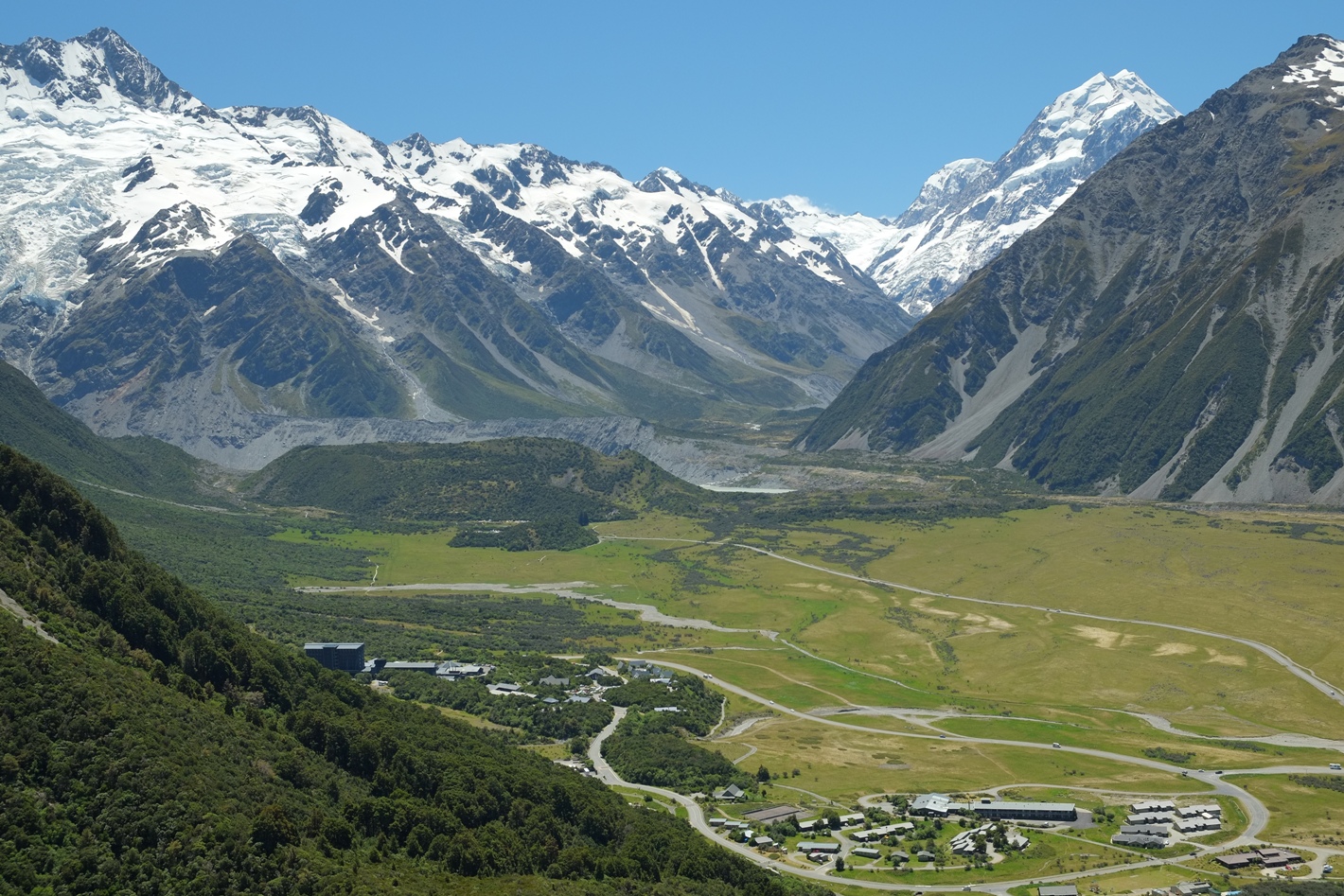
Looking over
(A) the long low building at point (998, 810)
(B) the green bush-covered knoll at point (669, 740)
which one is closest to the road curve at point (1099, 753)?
(B) the green bush-covered knoll at point (669, 740)

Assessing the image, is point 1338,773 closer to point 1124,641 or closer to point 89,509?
point 1124,641

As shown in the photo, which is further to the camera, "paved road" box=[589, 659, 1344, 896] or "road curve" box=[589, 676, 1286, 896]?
"paved road" box=[589, 659, 1344, 896]

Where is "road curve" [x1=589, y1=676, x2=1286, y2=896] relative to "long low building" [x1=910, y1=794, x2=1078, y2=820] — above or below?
below

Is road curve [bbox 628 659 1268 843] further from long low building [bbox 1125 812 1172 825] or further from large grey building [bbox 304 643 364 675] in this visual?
large grey building [bbox 304 643 364 675]

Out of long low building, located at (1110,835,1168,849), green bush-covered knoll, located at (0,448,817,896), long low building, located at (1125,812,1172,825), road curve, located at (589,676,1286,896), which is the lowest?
road curve, located at (589,676,1286,896)

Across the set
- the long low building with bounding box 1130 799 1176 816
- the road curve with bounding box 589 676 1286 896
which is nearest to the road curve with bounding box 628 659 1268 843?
the road curve with bounding box 589 676 1286 896
